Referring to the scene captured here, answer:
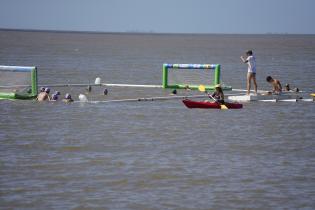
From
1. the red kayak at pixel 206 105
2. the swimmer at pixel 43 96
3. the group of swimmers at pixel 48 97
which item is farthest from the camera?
the swimmer at pixel 43 96

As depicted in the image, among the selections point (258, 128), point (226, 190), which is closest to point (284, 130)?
point (258, 128)

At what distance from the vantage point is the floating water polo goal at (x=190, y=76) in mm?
35406

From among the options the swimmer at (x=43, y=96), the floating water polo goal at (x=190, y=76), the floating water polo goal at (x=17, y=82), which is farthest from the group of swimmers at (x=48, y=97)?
the floating water polo goal at (x=190, y=76)

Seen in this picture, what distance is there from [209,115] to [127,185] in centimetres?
1135

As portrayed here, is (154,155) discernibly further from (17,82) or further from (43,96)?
(17,82)

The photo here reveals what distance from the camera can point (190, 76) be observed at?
35.9m

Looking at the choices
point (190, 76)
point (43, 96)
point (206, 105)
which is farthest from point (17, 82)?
point (190, 76)

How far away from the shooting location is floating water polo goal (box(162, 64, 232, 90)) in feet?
116

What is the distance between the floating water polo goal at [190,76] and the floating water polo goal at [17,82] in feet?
21.1

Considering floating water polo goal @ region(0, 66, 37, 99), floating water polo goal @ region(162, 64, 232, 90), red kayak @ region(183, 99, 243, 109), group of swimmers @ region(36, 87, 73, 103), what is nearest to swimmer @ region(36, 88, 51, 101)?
group of swimmers @ region(36, 87, 73, 103)

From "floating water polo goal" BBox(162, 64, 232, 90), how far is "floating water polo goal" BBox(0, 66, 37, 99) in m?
6.43

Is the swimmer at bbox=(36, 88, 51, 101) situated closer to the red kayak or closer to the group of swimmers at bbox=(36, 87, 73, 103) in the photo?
the group of swimmers at bbox=(36, 87, 73, 103)

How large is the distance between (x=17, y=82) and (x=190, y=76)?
7.56 meters

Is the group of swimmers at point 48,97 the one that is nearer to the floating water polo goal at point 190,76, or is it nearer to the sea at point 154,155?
the sea at point 154,155
